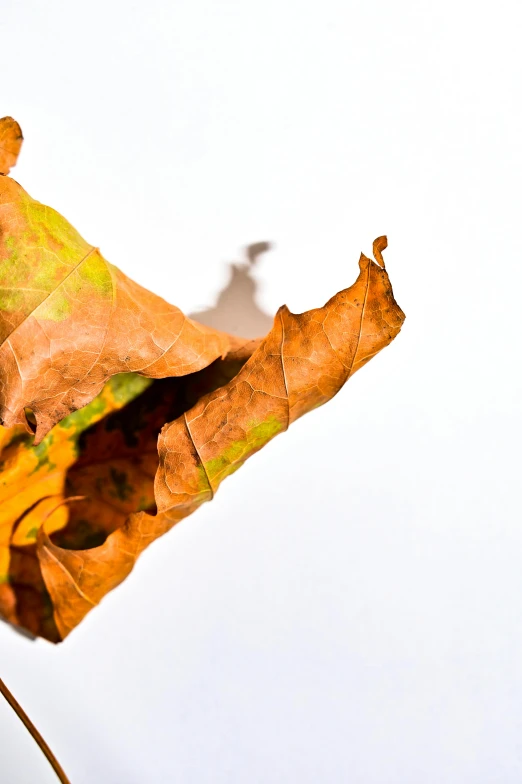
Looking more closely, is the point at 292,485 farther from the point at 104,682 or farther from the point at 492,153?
the point at 492,153

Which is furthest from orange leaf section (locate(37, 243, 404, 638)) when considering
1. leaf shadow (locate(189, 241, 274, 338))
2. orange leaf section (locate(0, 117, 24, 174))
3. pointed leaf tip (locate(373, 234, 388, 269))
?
orange leaf section (locate(0, 117, 24, 174))

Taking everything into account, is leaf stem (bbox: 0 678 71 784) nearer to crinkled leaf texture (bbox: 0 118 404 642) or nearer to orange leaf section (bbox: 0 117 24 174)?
crinkled leaf texture (bbox: 0 118 404 642)

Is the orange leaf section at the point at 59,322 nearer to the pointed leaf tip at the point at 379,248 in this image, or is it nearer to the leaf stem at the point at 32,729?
the pointed leaf tip at the point at 379,248

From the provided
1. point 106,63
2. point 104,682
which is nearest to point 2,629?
point 104,682

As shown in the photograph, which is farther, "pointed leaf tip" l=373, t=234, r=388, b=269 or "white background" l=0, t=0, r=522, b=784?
"white background" l=0, t=0, r=522, b=784

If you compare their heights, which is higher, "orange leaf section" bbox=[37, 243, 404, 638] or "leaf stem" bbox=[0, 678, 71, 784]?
"orange leaf section" bbox=[37, 243, 404, 638]

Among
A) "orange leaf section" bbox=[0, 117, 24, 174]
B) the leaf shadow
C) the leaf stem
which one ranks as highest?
the leaf shadow

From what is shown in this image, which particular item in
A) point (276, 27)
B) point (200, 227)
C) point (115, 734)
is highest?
point (276, 27)

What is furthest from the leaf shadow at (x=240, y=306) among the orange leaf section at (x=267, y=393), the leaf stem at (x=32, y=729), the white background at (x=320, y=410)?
the leaf stem at (x=32, y=729)
